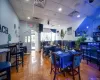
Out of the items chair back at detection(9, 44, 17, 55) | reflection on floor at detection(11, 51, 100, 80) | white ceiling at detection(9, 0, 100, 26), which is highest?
white ceiling at detection(9, 0, 100, 26)

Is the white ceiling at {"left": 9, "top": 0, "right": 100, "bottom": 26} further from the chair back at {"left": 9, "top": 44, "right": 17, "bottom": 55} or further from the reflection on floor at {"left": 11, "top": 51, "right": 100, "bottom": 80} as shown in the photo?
the reflection on floor at {"left": 11, "top": 51, "right": 100, "bottom": 80}

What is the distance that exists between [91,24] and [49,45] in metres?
3.99

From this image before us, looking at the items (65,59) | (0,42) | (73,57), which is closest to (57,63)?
(65,59)

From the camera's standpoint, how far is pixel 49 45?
23.6ft

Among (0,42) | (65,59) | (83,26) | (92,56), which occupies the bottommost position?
(92,56)

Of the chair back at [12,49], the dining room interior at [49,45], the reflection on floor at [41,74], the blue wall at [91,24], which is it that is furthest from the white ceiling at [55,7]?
the reflection on floor at [41,74]

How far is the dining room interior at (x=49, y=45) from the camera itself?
2.66 meters

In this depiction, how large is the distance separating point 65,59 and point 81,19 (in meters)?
5.52

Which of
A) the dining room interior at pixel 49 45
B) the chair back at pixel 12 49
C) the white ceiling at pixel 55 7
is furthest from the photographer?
the white ceiling at pixel 55 7

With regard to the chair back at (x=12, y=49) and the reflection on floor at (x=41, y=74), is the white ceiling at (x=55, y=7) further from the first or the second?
the reflection on floor at (x=41, y=74)

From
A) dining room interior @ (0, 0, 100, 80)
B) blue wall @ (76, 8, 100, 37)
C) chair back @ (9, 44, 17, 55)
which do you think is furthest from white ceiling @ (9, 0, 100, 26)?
chair back @ (9, 44, 17, 55)

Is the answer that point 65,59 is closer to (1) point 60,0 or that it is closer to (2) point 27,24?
(1) point 60,0

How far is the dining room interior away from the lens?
8.74ft

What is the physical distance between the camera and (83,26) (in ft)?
22.1
